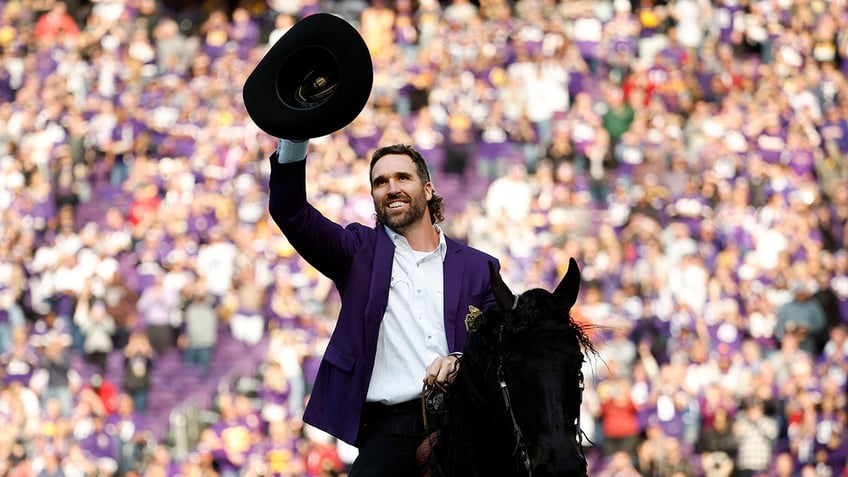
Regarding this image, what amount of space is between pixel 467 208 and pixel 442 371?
40.5ft

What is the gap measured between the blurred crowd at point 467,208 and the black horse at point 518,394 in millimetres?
9310

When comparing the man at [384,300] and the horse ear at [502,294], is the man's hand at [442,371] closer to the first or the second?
the man at [384,300]

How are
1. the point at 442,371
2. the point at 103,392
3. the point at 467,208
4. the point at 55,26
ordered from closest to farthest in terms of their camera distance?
the point at 442,371
the point at 103,392
the point at 467,208
the point at 55,26

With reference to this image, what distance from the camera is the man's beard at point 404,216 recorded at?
214 inches

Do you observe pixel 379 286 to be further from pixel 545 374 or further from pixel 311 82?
pixel 545 374

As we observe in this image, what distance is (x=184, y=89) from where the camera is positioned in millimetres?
19047

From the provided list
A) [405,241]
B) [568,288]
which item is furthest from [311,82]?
[568,288]

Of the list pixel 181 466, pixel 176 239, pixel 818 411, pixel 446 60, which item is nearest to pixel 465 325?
pixel 181 466

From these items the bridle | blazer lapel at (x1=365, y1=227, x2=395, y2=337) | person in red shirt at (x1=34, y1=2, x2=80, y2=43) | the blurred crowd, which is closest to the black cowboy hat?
blazer lapel at (x1=365, y1=227, x2=395, y2=337)

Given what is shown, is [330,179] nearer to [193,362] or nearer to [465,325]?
[193,362]

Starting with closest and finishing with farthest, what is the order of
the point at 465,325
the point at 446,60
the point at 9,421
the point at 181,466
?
the point at 465,325 → the point at 181,466 → the point at 9,421 → the point at 446,60

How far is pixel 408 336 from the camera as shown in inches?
209

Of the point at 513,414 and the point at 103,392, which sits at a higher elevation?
the point at 513,414

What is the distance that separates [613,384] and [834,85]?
618 centimetres
